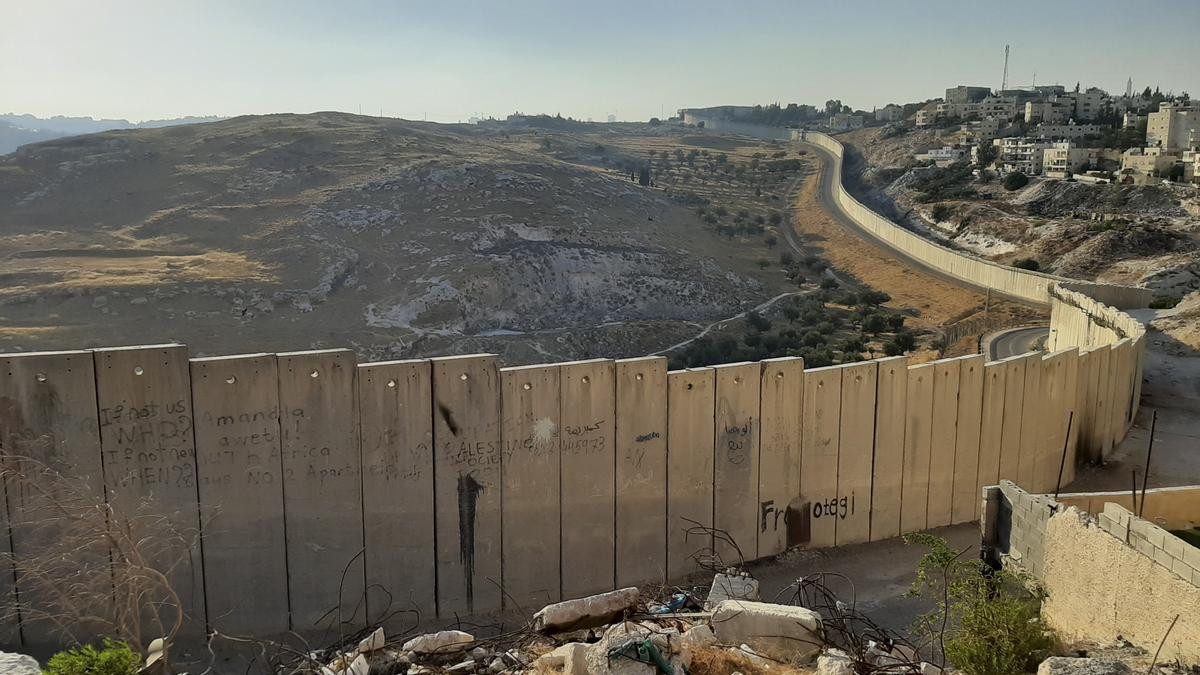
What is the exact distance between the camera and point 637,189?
77625mm

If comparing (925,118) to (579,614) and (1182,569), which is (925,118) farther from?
(579,614)

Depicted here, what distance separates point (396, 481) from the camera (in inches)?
393

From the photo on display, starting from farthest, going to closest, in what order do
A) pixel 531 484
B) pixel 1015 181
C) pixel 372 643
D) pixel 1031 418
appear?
1. pixel 1015 181
2. pixel 1031 418
3. pixel 531 484
4. pixel 372 643

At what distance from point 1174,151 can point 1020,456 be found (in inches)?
4165

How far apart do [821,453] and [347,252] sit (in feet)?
154

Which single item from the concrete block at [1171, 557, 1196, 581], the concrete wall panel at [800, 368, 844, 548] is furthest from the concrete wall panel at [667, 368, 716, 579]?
the concrete block at [1171, 557, 1196, 581]

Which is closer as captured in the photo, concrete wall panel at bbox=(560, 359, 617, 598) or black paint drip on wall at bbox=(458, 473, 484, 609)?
black paint drip on wall at bbox=(458, 473, 484, 609)

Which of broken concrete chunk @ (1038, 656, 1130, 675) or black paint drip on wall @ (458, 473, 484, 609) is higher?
broken concrete chunk @ (1038, 656, 1130, 675)

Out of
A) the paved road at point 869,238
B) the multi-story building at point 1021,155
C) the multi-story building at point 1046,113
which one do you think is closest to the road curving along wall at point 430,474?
the paved road at point 869,238

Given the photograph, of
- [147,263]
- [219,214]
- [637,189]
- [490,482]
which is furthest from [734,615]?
[637,189]

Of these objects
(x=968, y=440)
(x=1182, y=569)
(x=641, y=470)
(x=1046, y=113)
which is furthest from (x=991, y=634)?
(x=1046, y=113)

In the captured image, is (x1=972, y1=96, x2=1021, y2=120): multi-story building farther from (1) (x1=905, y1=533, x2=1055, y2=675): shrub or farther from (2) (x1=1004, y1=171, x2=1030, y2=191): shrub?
(1) (x1=905, y1=533, x2=1055, y2=675): shrub

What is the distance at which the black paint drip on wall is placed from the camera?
10242 millimetres

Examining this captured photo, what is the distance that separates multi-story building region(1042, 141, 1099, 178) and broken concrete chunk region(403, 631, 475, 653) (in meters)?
103
